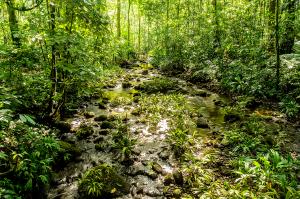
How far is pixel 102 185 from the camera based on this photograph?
18.1 ft

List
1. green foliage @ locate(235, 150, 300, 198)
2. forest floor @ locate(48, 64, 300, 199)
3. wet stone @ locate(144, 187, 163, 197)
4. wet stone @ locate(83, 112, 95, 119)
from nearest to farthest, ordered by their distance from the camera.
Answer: green foliage @ locate(235, 150, 300, 198)
wet stone @ locate(144, 187, 163, 197)
forest floor @ locate(48, 64, 300, 199)
wet stone @ locate(83, 112, 95, 119)

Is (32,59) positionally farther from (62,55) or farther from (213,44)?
(213,44)

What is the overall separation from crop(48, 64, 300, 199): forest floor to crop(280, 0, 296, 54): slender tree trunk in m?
3.99

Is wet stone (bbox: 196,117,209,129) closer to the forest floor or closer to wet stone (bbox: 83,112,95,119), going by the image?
the forest floor

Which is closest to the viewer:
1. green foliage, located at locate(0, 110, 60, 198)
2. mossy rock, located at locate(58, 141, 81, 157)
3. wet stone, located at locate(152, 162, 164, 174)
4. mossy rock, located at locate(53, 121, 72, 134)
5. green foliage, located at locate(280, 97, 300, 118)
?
green foliage, located at locate(0, 110, 60, 198)

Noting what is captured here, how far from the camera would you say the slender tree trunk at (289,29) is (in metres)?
10.9

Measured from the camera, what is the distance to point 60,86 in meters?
8.67

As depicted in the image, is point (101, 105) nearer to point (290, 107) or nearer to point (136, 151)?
point (136, 151)

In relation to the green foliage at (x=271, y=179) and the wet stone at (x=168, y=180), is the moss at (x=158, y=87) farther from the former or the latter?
the green foliage at (x=271, y=179)

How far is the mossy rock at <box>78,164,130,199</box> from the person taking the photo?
5387 mm

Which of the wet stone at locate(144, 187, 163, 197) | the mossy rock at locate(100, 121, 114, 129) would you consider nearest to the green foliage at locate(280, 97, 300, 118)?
the wet stone at locate(144, 187, 163, 197)

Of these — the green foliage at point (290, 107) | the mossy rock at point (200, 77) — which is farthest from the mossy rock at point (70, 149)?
the mossy rock at point (200, 77)

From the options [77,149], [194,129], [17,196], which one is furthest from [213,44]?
[17,196]

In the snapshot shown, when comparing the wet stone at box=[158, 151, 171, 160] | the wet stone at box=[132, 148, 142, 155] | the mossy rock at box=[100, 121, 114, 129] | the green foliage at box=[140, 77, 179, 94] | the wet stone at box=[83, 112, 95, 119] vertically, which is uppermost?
the green foliage at box=[140, 77, 179, 94]
